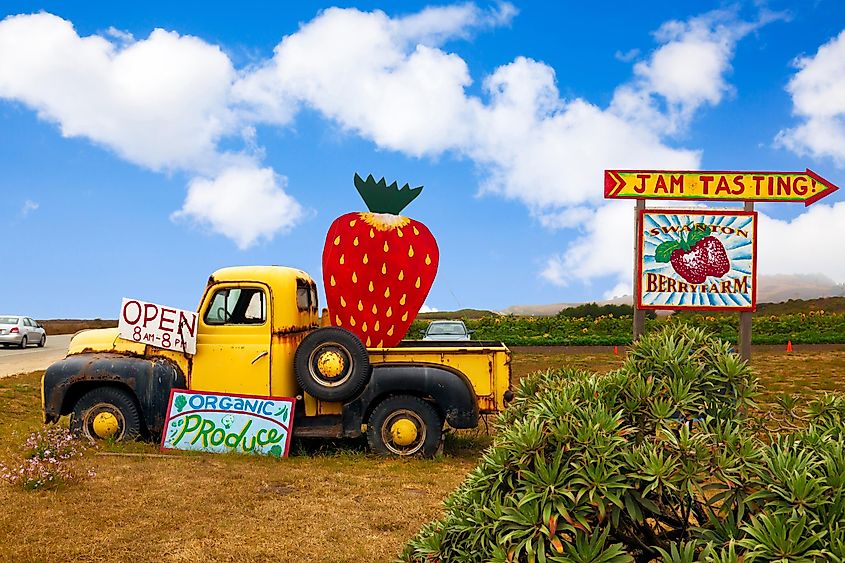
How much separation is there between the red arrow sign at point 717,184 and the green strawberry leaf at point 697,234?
0.54 metres

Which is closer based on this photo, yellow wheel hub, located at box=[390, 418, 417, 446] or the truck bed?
yellow wheel hub, located at box=[390, 418, 417, 446]

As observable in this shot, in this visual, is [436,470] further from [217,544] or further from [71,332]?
[71,332]

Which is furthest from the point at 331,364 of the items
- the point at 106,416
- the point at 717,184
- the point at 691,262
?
the point at 717,184

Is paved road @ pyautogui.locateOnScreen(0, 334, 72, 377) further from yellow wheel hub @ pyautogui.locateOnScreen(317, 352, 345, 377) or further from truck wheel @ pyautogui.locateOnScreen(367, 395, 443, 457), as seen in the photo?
truck wheel @ pyautogui.locateOnScreen(367, 395, 443, 457)

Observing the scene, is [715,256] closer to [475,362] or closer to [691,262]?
[691,262]

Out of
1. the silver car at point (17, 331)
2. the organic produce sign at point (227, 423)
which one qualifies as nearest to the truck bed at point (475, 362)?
the organic produce sign at point (227, 423)

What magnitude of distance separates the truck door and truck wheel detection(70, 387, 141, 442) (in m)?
0.88

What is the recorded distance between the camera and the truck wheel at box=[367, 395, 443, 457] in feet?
29.7

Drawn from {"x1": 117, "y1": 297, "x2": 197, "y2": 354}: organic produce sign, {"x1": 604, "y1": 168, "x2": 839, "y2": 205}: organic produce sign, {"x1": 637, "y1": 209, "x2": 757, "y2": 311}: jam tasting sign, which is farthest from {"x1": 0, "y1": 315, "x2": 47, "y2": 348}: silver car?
{"x1": 637, "y1": 209, "x2": 757, "y2": 311}: jam tasting sign

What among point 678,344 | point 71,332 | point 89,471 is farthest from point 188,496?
point 71,332

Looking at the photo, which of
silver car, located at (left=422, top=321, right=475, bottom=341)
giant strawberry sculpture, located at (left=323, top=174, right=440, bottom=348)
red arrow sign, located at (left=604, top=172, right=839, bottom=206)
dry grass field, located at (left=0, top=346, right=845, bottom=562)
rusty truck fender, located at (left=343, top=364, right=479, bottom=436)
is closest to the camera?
dry grass field, located at (left=0, top=346, right=845, bottom=562)

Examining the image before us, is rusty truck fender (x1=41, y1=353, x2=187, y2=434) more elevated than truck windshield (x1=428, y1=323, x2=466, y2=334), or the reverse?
truck windshield (x1=428, y1=323, x2=466, y2=334)

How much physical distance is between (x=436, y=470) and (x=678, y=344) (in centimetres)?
567

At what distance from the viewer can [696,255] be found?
12.1 meters
